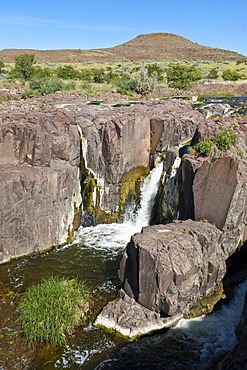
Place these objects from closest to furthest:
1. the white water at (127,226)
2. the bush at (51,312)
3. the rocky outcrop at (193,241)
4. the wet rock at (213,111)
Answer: the bush at (51,312) < the rocky outcrop at (193,241) < the white water at (127,226) < the wet rock at (213,111)

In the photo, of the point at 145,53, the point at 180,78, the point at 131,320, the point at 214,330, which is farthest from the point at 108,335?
the point at 145,53

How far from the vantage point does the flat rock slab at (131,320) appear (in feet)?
48.1

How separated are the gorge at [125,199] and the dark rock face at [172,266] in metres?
0.04

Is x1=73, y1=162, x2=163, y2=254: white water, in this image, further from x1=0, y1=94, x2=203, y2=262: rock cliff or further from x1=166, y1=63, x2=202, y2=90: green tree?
x1=166, y1=63, x2=202, y2=90: green tree

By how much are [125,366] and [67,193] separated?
1099 cm

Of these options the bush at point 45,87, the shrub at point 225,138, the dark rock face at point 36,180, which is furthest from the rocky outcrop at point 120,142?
the bush at point 45,87

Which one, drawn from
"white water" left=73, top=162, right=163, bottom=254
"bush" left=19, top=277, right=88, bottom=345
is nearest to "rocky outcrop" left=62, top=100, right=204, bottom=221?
"white water" left=73, top=162, right=163, bottom=254

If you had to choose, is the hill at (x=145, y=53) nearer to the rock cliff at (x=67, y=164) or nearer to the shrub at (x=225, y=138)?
the rock cliff at (x=67, y=164)

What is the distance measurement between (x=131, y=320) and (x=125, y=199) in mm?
11034

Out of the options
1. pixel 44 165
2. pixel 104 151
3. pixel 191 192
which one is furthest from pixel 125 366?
pixel 104 151

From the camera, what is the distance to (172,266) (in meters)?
14.8

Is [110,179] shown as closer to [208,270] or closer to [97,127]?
[97,127]

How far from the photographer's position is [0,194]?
19047 millimetres

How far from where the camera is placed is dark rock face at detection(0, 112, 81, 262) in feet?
64.5
